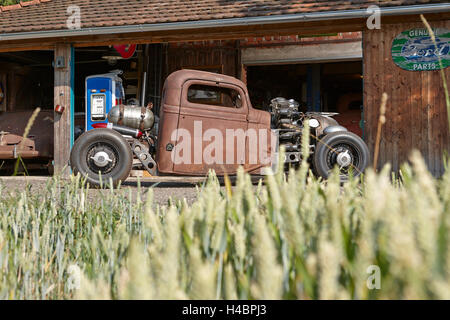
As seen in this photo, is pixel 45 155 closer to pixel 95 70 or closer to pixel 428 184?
pixel 95 70

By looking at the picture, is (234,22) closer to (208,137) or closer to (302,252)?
(208,137)

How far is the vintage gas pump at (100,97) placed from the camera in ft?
32.0

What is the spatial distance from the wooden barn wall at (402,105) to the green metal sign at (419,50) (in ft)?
0.26

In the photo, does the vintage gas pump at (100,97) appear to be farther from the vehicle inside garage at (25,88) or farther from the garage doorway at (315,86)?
the garage doorway at (315,86)

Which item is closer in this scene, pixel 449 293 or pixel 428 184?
pixel 449 293

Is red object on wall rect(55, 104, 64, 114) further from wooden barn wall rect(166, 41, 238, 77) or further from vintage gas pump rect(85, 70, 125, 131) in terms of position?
wooden barn wall rect(166, 41, 238, 77)

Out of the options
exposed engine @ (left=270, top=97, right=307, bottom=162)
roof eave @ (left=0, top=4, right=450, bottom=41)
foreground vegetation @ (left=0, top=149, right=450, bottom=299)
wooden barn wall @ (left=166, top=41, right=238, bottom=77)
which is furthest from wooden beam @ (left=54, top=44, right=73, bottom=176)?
foreground vegetation @ (left=0, top=149, right=450, bottom=299)

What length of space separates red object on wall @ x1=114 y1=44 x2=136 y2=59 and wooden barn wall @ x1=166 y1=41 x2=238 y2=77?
1137 millimetres

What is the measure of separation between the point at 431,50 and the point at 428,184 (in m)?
7.40

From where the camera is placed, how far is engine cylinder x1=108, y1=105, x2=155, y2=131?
6246 mm

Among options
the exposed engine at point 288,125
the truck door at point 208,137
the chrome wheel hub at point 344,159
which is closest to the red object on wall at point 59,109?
the truck door at point 208,137

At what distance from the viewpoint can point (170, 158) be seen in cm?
592
